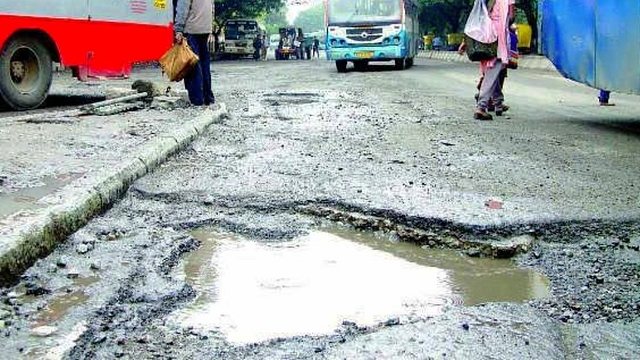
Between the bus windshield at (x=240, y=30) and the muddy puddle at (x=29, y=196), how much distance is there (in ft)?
129

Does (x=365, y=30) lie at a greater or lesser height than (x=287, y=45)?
lesser

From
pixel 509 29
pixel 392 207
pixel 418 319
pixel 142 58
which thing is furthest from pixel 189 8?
pixel 418 319

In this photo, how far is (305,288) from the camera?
116 inches

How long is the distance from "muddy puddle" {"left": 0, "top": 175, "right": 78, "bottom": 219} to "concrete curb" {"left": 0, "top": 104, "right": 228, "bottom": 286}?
0.15m

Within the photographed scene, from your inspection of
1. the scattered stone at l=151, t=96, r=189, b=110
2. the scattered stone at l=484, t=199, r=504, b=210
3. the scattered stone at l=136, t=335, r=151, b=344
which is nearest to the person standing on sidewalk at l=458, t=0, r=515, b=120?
the scattered stone at l=151, t=96, r=189, b=110

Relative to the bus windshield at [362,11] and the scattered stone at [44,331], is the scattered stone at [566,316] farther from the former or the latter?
the bus windshield at [362,11]

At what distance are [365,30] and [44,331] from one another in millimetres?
18560

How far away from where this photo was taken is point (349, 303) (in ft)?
9.05

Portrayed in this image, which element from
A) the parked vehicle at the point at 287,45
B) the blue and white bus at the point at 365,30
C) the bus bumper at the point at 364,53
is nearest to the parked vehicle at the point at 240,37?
the parked vehicle at the point at 287,45

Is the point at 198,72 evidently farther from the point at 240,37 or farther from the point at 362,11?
the point at 240,37

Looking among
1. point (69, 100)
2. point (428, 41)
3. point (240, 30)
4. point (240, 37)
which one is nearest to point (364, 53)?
point (69, 100)

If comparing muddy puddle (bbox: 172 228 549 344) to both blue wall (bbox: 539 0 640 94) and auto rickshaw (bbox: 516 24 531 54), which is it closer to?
blue wall (bbox: 539 0 640 94)

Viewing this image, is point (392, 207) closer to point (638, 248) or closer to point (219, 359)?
point (638, 248)

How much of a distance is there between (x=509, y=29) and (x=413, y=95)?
3.62m
